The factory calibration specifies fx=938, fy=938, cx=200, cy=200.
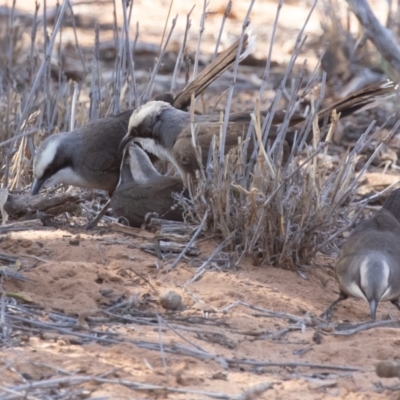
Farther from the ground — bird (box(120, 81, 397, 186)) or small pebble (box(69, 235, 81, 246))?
bird (box(120, 81, 397, 186))

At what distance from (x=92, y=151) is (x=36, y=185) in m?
0.54

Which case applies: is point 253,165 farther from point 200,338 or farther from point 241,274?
point 200,338

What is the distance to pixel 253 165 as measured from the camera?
243 inches

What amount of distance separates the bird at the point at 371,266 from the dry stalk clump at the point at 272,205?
0.75 ft

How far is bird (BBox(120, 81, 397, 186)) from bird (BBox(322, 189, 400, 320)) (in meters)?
1.04

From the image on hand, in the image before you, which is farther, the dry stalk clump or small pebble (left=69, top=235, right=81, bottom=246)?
small pebble (left=69, top=235, right=81, bottom=246)

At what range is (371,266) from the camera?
524 cm

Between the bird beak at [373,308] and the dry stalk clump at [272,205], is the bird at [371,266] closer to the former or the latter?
the bird beak at [373,308]

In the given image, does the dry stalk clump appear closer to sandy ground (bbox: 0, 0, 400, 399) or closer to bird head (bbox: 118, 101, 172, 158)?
sandy ground (bbox: 0, 0, 400, 399)

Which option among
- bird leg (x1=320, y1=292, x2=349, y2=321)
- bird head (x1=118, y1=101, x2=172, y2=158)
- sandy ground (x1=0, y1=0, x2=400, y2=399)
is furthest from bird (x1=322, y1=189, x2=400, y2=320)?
bird head (x1=118, y1=101, x2=172, y2=158)

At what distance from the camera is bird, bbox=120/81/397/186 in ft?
21.9

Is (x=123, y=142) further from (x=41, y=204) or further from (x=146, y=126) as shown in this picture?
(x=41, y=204)

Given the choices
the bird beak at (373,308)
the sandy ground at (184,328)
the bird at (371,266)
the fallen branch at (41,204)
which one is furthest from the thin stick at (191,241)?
the bird beak at (373,308)

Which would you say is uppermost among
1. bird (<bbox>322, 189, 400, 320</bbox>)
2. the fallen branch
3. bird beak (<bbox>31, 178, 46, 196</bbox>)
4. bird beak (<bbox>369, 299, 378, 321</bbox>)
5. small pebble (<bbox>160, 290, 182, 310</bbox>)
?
bird (<bbox>322, 189, 400, 320</bbox>)
